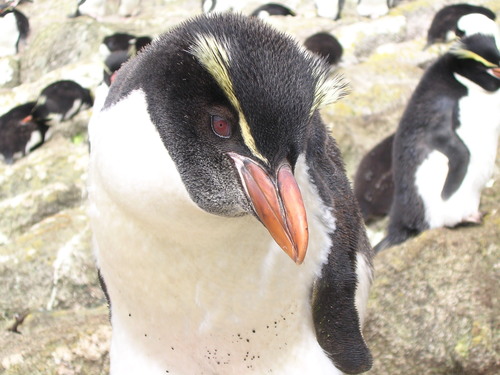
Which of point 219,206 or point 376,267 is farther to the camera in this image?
point 376,267

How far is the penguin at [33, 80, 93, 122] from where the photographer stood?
6.14 metres

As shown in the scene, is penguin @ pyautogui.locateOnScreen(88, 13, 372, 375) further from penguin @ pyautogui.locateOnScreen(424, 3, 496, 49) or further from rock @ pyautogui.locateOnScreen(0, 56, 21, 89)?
rock @ pyautogui.locateOnScreen(0, 56, 21, 89)

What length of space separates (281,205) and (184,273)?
1.49 feet

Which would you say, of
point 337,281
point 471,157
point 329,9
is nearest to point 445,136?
point 471,157

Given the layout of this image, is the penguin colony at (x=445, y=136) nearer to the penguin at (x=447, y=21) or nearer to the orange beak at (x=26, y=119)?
the penguin at (x=447, y=21)

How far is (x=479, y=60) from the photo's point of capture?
411 centimetres

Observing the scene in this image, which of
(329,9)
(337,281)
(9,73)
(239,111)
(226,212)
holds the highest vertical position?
(239,111)

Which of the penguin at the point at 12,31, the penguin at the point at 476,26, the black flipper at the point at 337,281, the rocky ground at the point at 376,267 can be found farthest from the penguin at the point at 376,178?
the penguin at the point at 12,31

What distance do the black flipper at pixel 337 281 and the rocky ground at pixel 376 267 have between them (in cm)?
71

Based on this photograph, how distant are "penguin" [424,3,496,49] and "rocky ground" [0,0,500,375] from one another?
0.14 m

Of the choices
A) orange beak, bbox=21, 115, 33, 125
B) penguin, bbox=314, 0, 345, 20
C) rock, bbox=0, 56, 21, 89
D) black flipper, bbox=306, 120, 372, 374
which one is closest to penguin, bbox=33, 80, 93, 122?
orange beak, bbox=21, 115, 33, 125

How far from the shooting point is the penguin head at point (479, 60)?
411cm

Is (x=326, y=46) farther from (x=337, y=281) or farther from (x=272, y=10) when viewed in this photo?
(x=337, y=281)

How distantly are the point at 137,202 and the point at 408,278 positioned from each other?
5.31 ft
